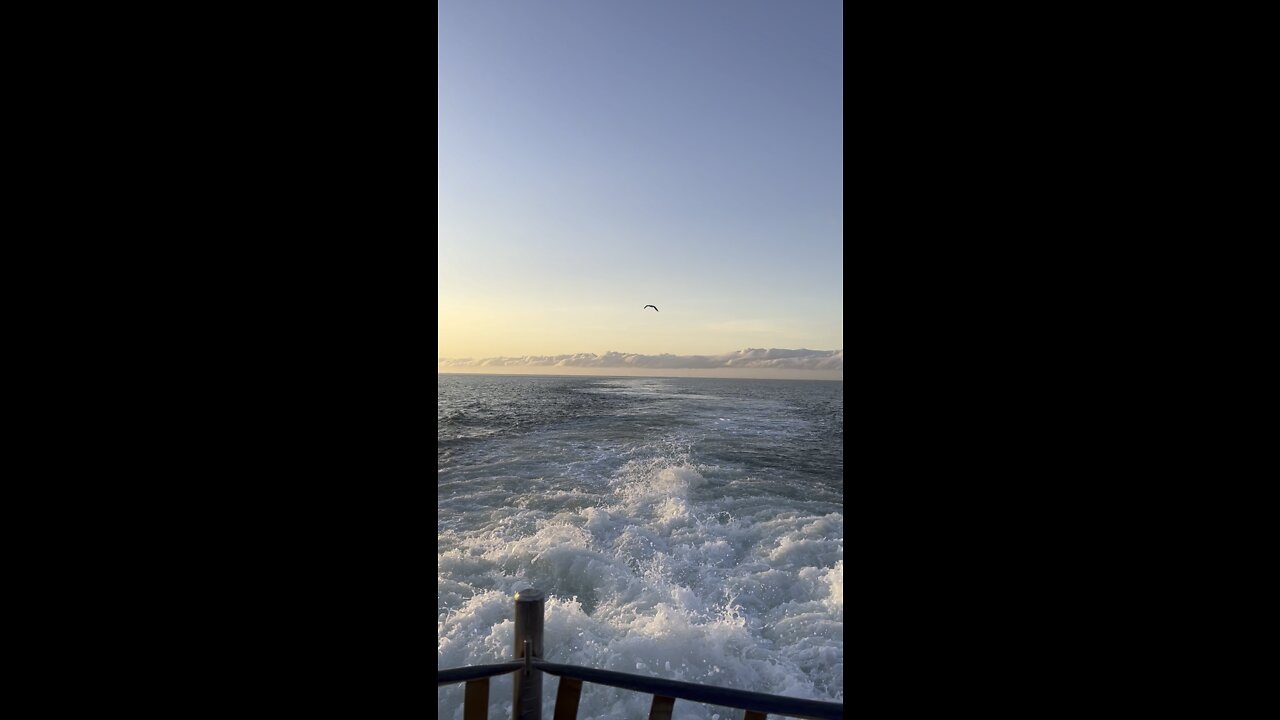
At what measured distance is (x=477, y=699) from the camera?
1048mm

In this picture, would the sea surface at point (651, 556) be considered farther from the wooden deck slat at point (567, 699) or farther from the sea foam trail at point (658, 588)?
the wooden deck slat at point (567, 699)

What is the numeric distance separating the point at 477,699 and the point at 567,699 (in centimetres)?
16

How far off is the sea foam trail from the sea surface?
0.02 m

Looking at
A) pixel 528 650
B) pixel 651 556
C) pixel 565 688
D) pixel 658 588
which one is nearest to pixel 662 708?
pixel 565 688

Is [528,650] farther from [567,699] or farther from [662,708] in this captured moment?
[662,708]

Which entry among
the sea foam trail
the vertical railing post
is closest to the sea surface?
the sea foam trail

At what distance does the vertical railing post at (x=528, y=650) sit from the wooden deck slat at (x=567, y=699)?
72 millimetres

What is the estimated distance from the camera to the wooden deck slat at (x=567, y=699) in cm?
107

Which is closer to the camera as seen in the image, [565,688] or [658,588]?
[565,688]

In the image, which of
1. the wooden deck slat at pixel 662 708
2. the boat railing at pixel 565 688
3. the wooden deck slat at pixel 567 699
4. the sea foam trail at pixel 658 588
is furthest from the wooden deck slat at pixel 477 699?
the sea foam trail at pixel 658 588

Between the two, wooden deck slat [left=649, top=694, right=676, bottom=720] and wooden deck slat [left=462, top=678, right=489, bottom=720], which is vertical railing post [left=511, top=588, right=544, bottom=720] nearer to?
wooden deck slat [left=462, top=678, right=489, bottom=720]
